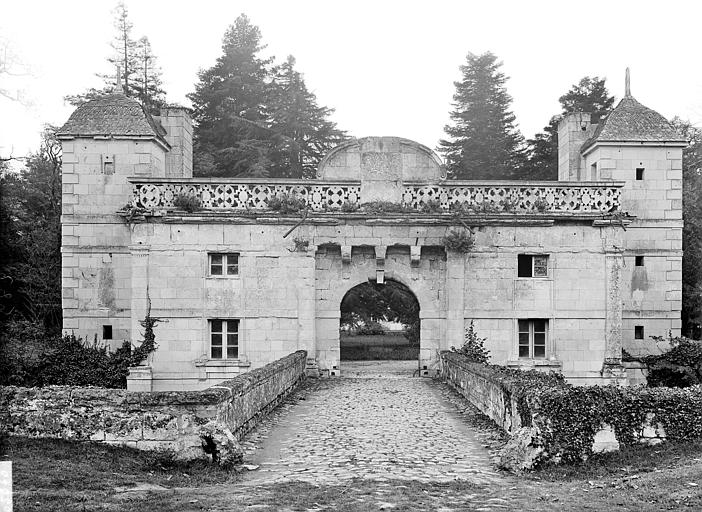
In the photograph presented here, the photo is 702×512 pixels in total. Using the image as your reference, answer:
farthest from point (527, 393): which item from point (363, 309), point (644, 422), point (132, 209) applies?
point (363, 309)

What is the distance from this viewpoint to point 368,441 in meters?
12.2

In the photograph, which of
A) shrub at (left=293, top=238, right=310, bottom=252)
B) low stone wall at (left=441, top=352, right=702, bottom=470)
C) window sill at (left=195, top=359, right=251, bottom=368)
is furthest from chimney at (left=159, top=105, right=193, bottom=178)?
low stone wall at (left=441, top=352, right=702, bottom=470)

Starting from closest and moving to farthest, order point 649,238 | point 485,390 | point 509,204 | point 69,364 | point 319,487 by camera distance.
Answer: point 319,487
point 485,390
point 509,204
point 69,364
point 649,238

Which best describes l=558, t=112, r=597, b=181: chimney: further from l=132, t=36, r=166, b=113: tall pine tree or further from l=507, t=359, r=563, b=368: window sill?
l=132, t=36, r=166, b=113: tall pine tree

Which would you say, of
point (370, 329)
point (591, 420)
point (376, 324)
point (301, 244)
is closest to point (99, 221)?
point (301, 244)

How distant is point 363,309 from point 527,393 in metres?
29.1

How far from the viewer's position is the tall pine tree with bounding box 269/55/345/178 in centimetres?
4191

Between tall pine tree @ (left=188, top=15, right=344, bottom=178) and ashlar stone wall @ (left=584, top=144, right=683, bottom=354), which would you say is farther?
tall pine tree @ (left=188, top=15, right=344, bottom=178)

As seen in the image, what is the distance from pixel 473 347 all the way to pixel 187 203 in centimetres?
845

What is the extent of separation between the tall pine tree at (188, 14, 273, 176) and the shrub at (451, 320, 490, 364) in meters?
21.0

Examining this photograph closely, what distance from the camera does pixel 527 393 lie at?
10.9m

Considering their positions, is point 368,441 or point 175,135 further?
point 175,135

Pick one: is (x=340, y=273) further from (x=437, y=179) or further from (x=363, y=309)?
(x=363, y=309)

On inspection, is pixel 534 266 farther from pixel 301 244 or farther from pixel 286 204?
pixel 286 204
